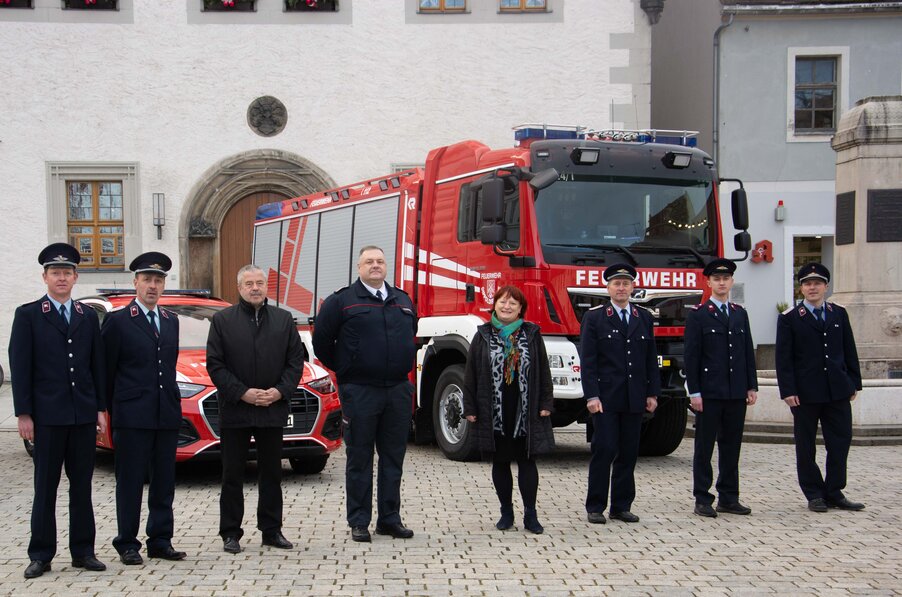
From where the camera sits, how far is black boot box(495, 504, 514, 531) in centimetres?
738

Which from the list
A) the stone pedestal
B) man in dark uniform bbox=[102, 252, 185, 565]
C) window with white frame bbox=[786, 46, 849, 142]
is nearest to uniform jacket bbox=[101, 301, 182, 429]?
man in dark uniform bbox=[102, 252, 185, 565]

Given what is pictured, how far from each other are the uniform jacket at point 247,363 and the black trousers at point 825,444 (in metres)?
3.83

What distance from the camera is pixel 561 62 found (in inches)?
766

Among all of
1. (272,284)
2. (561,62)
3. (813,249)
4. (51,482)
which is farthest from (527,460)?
(813,249)

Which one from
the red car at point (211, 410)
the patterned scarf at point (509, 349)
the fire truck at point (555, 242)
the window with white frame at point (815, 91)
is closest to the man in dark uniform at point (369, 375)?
the patterned scarf at point (509, 349)

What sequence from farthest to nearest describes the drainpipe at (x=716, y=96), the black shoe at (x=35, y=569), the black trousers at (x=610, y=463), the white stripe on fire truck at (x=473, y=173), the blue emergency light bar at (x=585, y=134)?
the drainpipe at (x=716, y=96)
the blue emergency light bar at (x=585, y=134)
the white stripe on fire truck at (x=473, y=173)
the black trousers at (x=610, y=463)
the black shoe at (x=35, y=569)

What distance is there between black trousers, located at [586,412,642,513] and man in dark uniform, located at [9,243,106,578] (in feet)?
10.8

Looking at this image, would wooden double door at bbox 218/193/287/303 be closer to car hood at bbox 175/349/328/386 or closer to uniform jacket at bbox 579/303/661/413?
car hood at bbox 175/349/328/386

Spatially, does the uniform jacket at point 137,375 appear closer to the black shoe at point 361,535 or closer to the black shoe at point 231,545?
the black shoe at point 231,545

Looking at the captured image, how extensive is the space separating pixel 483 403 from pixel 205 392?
2.78 m

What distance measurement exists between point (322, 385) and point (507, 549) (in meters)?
3.42

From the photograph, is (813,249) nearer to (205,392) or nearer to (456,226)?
(456,226)

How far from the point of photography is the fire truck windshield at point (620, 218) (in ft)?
33.4

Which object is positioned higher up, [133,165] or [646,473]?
[133,165]
